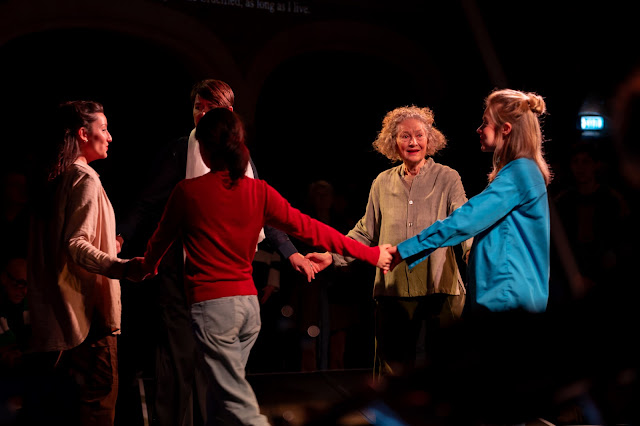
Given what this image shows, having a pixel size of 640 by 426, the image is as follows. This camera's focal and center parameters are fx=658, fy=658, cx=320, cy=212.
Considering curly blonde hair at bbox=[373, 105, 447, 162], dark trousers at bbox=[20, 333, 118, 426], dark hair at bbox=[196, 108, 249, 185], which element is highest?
curly blonde hair at bbox=[373, 105, 447, 162]

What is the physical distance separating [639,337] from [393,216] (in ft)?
8.77

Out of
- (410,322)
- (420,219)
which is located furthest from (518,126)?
(410,322)

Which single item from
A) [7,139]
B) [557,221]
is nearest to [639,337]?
[557,221]

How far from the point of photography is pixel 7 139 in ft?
17.4

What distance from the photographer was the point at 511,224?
9.01ft

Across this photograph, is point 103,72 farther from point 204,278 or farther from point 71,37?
point 204,278

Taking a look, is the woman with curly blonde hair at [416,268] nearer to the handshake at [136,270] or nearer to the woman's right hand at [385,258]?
the woman's right hand at [385,258]

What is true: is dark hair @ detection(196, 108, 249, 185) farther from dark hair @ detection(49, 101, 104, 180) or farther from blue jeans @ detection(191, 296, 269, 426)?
dark hair @ detection(49, 101, 104, 180)

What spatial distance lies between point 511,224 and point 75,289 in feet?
6.22

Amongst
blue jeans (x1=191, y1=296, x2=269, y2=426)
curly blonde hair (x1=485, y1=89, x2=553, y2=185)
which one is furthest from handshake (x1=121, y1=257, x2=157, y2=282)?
curly blonde hair (x1=485, y1=89, x2=553, y2=185)

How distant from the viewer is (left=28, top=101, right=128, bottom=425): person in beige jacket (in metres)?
2.80

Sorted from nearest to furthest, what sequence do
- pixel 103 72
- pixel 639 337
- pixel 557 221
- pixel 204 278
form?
pixel 639 337
pixel 204 278
pixel 557 221
pixel 103 72

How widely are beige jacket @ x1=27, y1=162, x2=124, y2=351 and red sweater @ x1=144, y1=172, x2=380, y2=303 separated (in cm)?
48

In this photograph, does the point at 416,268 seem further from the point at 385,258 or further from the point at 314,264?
the point at 314,264
